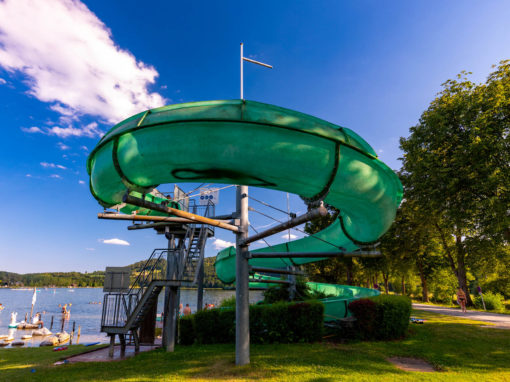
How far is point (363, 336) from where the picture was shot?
10086 mm

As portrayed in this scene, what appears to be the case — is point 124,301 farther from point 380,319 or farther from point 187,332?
point 380,319

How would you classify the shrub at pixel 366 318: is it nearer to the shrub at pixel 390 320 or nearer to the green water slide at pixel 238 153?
the shrub at pixel 390 320

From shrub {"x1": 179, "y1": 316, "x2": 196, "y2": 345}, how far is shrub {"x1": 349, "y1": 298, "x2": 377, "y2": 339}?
21.7 ft

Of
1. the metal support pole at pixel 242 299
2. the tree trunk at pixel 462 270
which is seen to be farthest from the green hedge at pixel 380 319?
the tree trunk at pixel 462 270

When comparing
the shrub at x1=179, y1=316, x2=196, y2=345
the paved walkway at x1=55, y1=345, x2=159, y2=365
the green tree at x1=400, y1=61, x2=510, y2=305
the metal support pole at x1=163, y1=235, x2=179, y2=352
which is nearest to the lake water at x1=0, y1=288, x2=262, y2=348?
the paved walkway at x1=55, y1=345, x2=159, y2=365

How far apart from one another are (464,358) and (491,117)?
12.1 metres

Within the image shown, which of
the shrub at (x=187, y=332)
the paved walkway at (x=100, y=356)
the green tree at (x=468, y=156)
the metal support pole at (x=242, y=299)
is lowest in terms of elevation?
the paved walkway at (x=100, y=356)

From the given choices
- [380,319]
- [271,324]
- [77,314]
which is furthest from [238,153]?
[77,314]

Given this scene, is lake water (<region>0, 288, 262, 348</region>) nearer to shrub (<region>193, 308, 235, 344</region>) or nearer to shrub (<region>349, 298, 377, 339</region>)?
shrub (<region>193, 308, 235, 344</region>)

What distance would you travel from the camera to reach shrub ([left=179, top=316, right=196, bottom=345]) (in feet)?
38.0

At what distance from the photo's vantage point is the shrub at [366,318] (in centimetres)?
1011

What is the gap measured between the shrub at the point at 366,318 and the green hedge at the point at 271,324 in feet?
4.58

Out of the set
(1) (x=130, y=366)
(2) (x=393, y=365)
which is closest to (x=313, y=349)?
(2) (x=393, y=365)

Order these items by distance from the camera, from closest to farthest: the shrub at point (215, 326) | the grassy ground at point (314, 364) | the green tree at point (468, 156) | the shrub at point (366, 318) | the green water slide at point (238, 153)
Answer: the green water slide at point (238, 153)
the grassy ground at point (314, 364)
the shrub at point (366, 318)
the shrub at point (215, 326)
the green tree at point (468, 156)
